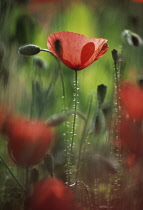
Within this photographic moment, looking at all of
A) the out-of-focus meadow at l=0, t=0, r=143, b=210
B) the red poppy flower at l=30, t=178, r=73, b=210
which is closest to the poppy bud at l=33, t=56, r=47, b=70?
the out-of-focus meadow at l=0, t=0, r=143, b=210

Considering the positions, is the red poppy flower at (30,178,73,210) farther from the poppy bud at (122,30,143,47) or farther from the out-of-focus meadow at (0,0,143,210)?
the poppy bud at (122,30,143,47)

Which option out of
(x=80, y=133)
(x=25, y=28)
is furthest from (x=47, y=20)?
(x=80, y=133)

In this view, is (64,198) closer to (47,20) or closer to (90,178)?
(90,178)

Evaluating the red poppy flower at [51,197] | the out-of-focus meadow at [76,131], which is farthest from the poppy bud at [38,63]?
the red poppy flower at [51,197]

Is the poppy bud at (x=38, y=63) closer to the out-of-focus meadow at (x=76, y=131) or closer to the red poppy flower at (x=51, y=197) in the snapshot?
the out-of-focus meadow at (x=76, y=131)

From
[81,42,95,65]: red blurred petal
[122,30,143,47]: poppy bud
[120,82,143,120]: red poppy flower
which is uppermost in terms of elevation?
[122,30,143,47]: poppy bud
